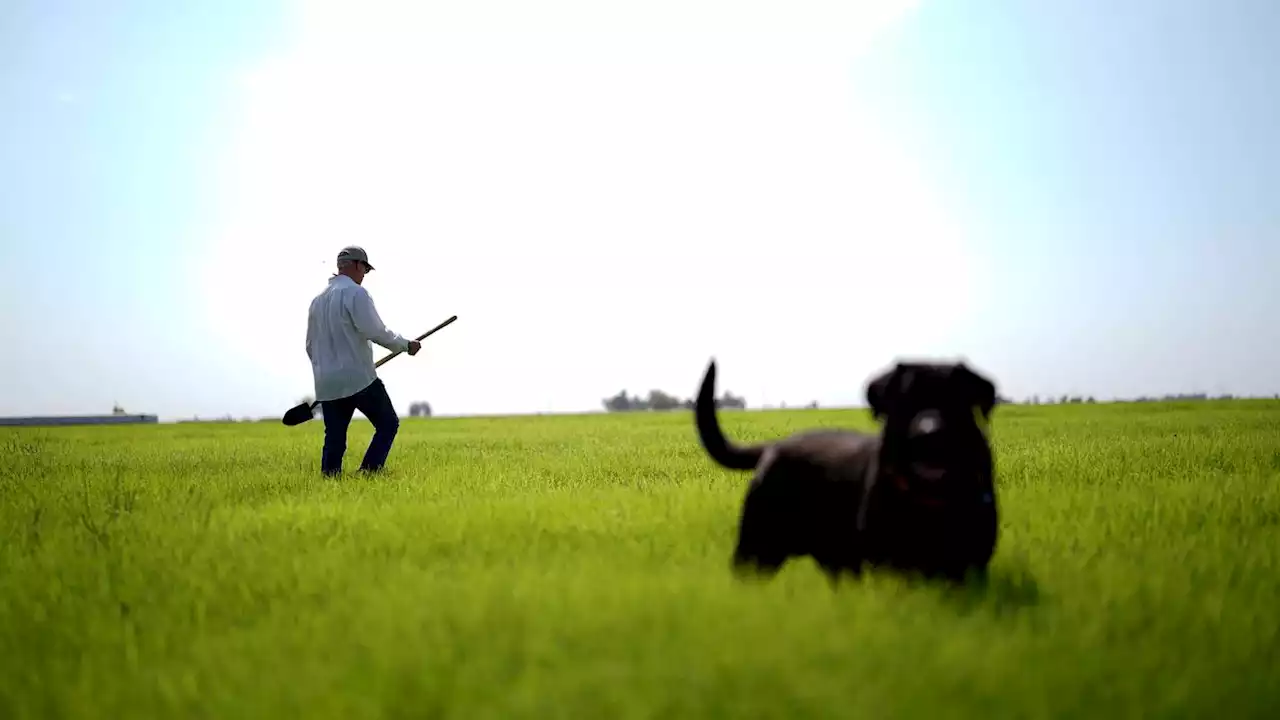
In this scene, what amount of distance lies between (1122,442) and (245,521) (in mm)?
11886

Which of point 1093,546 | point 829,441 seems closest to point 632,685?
point 829,441

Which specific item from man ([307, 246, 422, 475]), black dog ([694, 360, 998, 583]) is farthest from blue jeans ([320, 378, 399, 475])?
black dog ([694, 360, 998, 583])

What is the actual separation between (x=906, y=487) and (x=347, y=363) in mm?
7409

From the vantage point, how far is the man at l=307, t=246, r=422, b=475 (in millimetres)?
9055

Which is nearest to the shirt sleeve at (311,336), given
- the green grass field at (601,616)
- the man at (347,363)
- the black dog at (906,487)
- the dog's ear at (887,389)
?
the man at (347,363)

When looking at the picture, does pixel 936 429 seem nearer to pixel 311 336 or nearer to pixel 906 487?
pixel 906 487

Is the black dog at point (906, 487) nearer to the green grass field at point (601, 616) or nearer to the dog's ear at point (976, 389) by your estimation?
the dog's ear at point (976, 389)

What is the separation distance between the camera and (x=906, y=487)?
3061 mm

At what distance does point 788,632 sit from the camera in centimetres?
271

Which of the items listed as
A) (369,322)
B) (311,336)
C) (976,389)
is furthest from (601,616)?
(311,336)

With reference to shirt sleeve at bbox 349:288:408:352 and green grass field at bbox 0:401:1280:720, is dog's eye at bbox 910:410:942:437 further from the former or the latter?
shirt sleeve at bbox 349:288:408:352

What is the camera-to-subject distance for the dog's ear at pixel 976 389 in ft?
10.3

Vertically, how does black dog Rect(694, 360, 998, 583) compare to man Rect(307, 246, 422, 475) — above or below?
below

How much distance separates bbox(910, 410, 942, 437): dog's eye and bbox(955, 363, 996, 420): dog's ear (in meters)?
0.21
